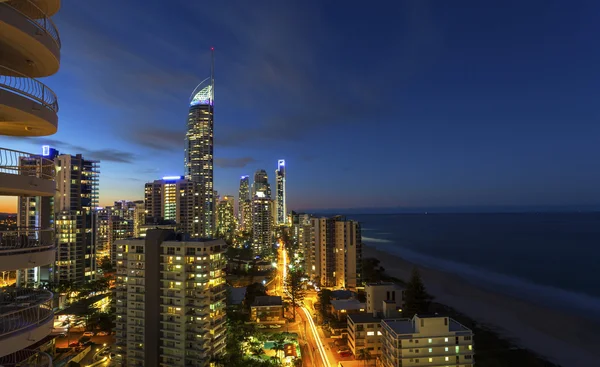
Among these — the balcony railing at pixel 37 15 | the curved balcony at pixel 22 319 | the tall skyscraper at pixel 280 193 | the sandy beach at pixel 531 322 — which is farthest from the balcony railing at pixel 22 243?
the tall skyscraper at pixel 280 193

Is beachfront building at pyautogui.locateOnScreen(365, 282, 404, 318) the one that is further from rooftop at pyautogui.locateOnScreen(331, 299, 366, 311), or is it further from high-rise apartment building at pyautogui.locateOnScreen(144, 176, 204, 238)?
high-rise apartment building at pyautogui.locateOnScreen(144, 176, 204, 238)

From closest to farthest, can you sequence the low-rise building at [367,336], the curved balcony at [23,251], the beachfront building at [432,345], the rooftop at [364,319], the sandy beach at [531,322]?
1. the curved balcony at [23,251]
2. the beachfront building at [432,345]
3. the low-rise building at [367,336]
4. the rooftop at [364,319]
5. the sandy beach at [531,322]

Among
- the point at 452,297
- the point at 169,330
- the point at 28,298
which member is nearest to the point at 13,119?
the point at 28,298

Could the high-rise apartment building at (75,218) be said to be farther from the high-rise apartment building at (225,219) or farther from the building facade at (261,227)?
the high-rise apartment building at (225,219)

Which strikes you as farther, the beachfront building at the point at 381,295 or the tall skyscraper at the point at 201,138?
the tall skyscraper at the point at 201,138

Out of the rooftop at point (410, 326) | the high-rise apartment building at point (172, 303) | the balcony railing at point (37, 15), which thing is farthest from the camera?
the high-rise apartment building at point (172, 303)

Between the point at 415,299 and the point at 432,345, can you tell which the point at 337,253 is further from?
the point at 432,345

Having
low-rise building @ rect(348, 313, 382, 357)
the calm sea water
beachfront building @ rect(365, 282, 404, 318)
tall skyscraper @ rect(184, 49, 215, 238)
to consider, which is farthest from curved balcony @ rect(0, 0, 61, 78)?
tall skyscraper @ rect(184, 49, 215, 238)
